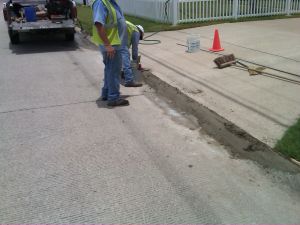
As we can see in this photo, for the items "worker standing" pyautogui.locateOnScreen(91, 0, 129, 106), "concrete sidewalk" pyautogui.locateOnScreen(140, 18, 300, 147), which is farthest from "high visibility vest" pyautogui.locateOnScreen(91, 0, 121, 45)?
"concrete sidewalk" pyautogui.locateOnScreen(140, 18, 300, 147)

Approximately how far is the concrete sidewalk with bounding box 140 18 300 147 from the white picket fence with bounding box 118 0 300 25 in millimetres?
1826

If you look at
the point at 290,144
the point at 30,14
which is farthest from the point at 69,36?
the point at 290,144

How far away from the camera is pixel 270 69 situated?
7.68m

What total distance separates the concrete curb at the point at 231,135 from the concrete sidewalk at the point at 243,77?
103 mm

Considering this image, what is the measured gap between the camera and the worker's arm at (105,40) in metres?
5.58

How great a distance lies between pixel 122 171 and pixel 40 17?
8.79 metres

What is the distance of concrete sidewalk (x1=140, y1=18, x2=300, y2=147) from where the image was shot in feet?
17.2

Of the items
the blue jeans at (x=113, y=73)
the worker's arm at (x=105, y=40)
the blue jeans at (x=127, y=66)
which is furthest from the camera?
the blue jeans at (x=127, y=66)

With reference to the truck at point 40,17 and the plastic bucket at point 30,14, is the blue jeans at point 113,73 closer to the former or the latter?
the truck at point 40,17

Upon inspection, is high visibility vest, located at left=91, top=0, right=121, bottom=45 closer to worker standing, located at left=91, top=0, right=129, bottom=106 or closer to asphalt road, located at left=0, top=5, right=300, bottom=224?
worker standing, located at left=91, top=0, right=129, bottom=106

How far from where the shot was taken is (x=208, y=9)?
14.8 m

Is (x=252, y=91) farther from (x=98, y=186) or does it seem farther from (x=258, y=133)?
(x=98, y=186)

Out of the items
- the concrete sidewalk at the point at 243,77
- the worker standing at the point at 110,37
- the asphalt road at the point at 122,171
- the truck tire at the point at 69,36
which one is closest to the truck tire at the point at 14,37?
the truck tire at the point at 69,36

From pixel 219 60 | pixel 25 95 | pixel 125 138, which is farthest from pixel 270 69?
pixel 25 95
